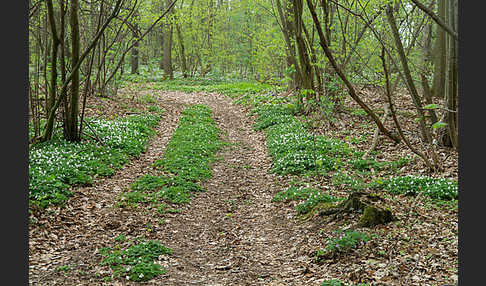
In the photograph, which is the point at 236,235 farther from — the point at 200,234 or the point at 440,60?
the point at 440,60

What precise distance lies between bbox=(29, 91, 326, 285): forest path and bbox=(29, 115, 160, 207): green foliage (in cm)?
37

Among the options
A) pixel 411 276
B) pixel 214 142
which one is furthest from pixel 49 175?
pixel 411 276

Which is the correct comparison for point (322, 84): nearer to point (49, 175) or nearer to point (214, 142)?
point (214, 142)

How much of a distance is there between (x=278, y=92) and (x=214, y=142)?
32.7 feet

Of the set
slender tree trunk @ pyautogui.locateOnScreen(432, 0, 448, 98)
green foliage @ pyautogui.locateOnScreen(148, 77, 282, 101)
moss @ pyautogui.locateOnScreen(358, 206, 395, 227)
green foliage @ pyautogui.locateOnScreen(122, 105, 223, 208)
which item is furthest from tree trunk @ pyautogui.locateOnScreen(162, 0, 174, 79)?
moss @ pyautogui.locateOnScreen(358, 206, 395, 227)

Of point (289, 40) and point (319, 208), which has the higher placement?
point (289, 40)

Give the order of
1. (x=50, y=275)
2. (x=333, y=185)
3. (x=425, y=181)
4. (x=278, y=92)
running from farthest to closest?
(x=278, y=92) < (x=333, y=185) < (x=425, y=181) < (x=50, y=275)

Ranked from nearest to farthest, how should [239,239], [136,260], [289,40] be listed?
1. [136,260]
2. [239,239]
3. [289,40]

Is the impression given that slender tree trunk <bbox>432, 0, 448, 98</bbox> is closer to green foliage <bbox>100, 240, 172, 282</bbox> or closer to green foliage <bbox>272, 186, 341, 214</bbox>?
green foliage <bbox>272, 186, 341, 214</bbox>

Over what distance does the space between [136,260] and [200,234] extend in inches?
70.0

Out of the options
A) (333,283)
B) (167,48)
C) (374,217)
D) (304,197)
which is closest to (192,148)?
(304,197)

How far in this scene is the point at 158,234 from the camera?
24.0 feet

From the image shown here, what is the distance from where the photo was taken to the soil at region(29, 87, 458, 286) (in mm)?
5531

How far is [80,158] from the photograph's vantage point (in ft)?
33.6
